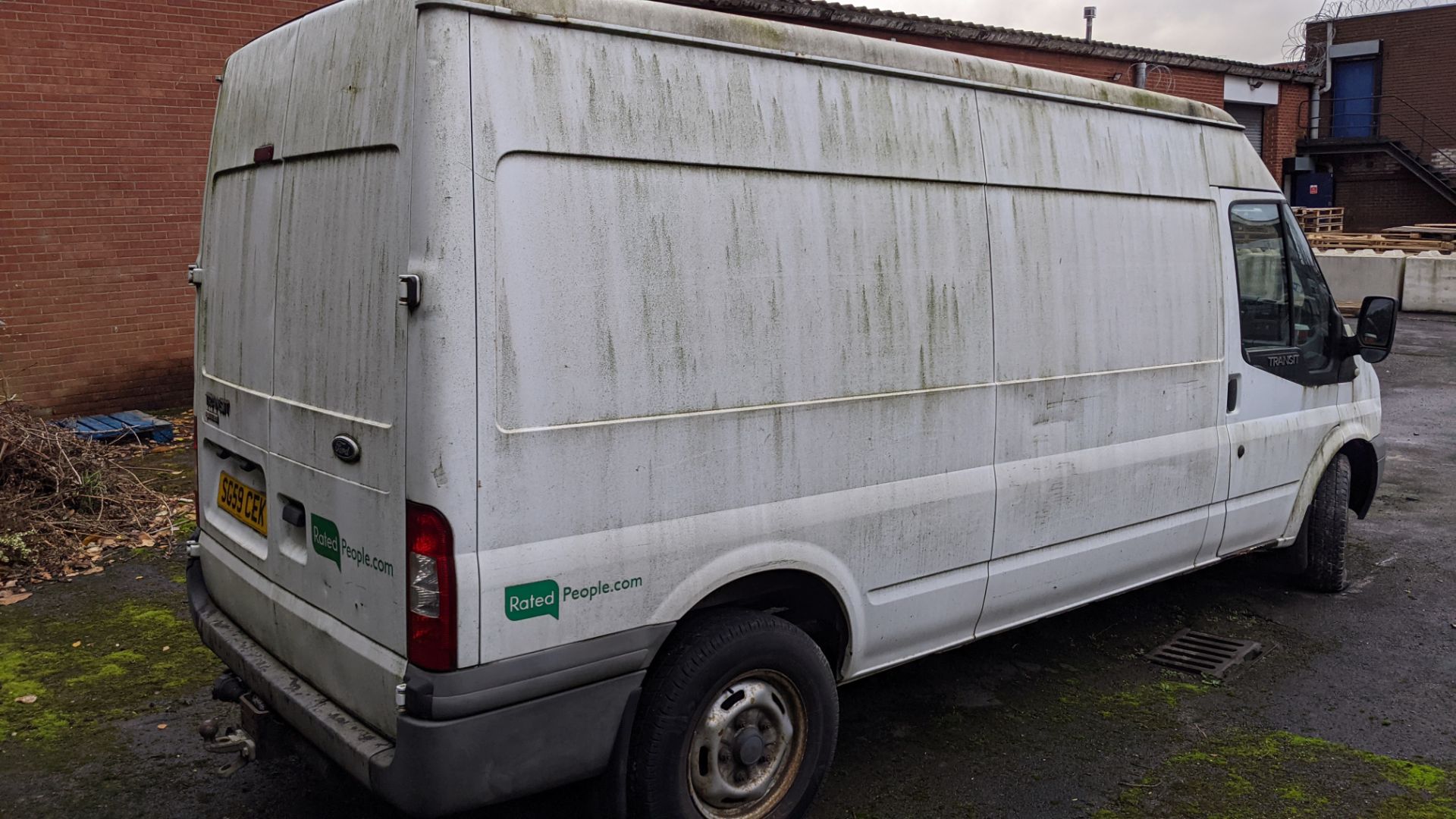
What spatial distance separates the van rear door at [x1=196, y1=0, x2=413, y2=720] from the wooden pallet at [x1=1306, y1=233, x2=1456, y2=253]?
21191 mm

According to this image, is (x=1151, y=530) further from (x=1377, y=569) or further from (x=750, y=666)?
(x=1377, y=569)

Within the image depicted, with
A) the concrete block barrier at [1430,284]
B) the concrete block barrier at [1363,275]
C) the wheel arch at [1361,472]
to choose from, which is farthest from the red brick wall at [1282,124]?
the wheel arch at [1361,472]

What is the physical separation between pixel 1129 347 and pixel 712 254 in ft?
6.92

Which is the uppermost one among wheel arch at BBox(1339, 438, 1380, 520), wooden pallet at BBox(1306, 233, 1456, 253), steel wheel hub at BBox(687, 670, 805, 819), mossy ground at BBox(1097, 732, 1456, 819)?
wooden pallet at BBox(1306, 233, 1456, 253)

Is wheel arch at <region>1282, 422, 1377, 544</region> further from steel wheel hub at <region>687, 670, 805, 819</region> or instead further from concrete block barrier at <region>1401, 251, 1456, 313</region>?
concrete block barrier at <region>1401, 251, 1456, 313</region>

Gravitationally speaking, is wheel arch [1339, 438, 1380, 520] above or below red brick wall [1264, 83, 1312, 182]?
below

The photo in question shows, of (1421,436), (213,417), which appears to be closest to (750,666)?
(213,417)

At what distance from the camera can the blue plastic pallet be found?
8961 millimetres

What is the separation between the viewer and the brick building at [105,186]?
9508 millimetres

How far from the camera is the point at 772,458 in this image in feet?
11.1

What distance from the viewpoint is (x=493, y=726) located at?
113 inches

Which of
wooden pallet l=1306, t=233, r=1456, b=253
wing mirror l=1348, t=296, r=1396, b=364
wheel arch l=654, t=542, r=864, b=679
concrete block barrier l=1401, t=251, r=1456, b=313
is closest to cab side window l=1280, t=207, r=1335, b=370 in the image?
wing mirror l=1348, t=296, r=1396, b=364

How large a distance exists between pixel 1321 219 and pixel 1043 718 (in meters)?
28.9

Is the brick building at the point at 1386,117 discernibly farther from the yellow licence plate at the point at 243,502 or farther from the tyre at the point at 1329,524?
the yellow licence plate at the point at 243,502
